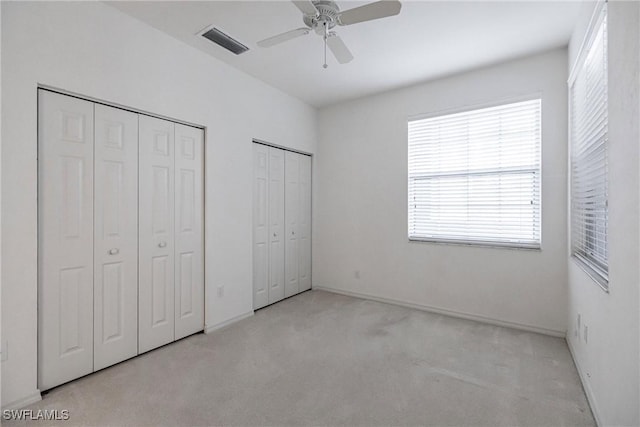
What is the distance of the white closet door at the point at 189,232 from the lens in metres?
2.90

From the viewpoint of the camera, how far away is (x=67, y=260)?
2172 millimetres

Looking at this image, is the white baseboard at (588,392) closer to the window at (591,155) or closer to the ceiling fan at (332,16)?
the window at (591,155)

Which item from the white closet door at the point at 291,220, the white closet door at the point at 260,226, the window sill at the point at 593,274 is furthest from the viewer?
the white closet door at the point at 291,220

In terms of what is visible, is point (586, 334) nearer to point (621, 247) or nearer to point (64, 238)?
point (621, 247)

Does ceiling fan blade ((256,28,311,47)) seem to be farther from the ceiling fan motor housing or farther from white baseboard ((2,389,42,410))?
white baseboard ((2,389,42,410))

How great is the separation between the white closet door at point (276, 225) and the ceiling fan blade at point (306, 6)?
2117 mm

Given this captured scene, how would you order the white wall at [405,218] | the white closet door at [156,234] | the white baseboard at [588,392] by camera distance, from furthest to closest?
1. the white wall at [405,218]
2. the white closet door at [156,234]
3. the white baseboard at [588,392]

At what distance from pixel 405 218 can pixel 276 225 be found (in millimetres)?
1676

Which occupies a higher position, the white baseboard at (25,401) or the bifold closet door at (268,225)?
the bifold closet door at (268,225)

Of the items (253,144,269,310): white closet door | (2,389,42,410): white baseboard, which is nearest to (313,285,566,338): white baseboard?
(253,144,269,310): white closet door

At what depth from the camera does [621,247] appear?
4.53ft

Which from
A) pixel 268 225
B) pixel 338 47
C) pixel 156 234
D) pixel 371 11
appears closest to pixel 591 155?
pixel 371 11

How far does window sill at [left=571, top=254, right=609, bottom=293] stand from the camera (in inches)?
65.4

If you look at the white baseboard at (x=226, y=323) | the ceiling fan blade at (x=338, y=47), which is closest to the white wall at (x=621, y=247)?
the ceiling fan blade at (x=338, y=47)
